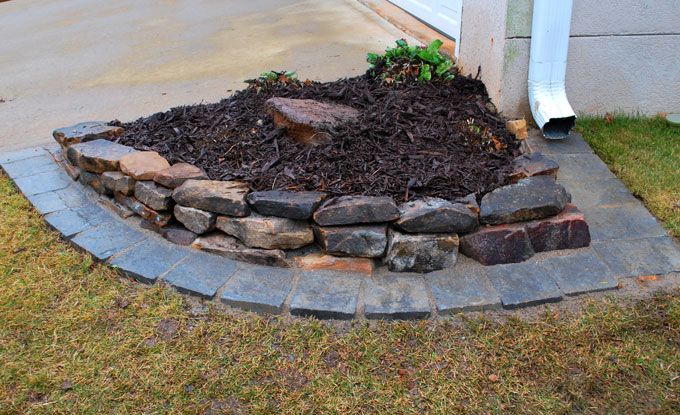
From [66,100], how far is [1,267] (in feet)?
7.81

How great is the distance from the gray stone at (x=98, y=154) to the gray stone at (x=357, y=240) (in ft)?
4.54

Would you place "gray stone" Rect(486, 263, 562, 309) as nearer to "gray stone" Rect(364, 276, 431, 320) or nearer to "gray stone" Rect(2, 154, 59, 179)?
"gray stone" Rect(364, 276, 431, 320)

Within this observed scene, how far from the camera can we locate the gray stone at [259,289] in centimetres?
Answer: 259

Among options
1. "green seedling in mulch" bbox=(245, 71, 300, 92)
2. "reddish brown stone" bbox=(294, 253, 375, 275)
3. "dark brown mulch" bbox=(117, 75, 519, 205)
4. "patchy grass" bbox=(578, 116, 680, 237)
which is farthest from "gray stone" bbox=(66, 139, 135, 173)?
"patchy grass" bbox=(578, 116, 680, 237)

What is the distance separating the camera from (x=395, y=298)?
102 inches

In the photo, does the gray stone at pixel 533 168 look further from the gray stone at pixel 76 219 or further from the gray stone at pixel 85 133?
the gray stone at pixel 85 133

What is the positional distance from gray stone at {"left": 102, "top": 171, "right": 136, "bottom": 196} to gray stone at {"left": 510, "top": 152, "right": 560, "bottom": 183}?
6.76 ft

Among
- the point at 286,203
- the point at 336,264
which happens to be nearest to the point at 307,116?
the point at 286,203

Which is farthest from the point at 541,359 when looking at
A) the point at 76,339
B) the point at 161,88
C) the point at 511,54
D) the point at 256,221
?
the point at 161,88

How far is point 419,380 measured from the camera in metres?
2.23

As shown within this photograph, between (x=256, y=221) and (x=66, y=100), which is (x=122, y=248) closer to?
(x=256, y=221)

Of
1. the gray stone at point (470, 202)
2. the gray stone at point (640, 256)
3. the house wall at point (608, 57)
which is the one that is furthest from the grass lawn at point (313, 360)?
the house wall at point (608, 57)

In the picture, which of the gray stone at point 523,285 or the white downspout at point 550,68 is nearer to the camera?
the gray stone at point 523,285

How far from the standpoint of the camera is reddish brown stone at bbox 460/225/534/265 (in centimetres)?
275
